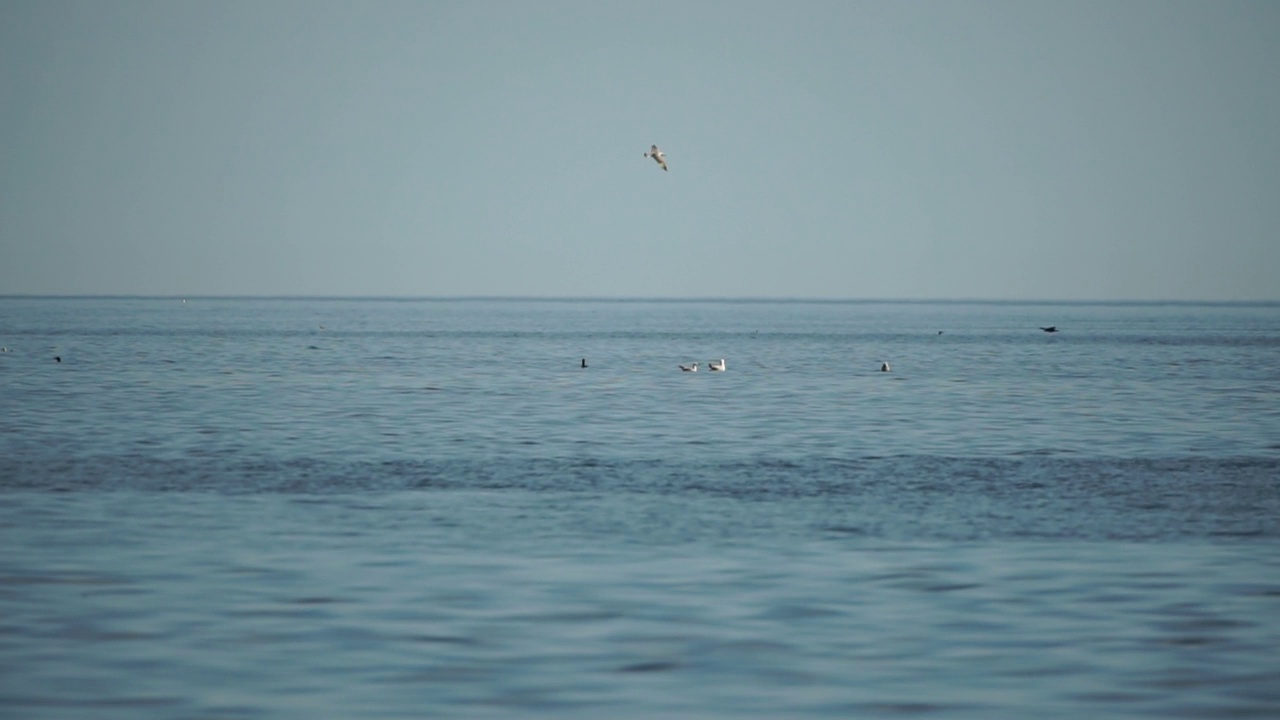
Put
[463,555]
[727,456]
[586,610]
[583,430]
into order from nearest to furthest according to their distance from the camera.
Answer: [586,610] < [463,555] < [727,456] < [583,430]

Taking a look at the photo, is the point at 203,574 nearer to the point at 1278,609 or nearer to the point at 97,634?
the point at 97,634

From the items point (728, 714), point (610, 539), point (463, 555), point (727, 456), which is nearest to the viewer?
point (728, 714)

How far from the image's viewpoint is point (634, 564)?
17.2 m

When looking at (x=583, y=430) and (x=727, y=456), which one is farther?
(x=583, y=430)

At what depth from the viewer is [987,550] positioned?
60.0 ft

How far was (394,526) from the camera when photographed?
65.9 ft

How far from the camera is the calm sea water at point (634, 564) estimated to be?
1198cm

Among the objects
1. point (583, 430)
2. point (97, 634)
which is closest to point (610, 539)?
point (97, 634)

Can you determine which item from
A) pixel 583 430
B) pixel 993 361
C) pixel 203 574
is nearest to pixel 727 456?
pixel 583 430

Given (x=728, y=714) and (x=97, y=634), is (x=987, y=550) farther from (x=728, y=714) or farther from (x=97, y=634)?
(x=97, y=634)

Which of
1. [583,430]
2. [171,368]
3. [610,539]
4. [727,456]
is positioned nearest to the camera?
[610,539]

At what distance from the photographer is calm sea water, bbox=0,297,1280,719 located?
1198cm

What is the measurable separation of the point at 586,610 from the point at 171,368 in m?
53.9

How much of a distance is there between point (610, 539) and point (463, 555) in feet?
7.16
